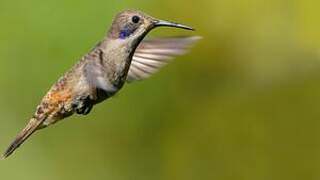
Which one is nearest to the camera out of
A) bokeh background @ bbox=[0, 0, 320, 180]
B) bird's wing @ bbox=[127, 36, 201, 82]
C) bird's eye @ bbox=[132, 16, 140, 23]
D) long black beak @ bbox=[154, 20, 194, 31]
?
long black beak @ bbox=[154, 20, 194, 31]

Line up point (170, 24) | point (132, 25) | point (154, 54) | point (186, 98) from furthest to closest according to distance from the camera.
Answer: point (186, 98) < point (154, 54) < point (132, 25) < point (170, 24)

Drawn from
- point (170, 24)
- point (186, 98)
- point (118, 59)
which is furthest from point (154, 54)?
point (186, 98)

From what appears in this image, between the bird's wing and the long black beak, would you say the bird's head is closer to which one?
the long black beak

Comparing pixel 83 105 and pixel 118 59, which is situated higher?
pixel 118 59

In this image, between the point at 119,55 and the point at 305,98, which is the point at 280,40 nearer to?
the point at 305,98

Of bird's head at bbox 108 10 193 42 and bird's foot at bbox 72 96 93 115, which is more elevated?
bird's head at bbox 108 10 193 42

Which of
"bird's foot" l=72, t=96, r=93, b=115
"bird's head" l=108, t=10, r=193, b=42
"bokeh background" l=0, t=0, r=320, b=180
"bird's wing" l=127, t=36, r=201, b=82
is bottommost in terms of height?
"bokeh background" l=0, t=0, r=320, b=180

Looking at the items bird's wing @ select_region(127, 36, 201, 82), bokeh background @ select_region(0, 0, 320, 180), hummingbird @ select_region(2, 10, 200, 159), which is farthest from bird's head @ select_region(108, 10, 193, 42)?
bokeh background @ select_region(0, 0, 320, 180)

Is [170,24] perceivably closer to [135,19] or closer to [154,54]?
[135,19]
